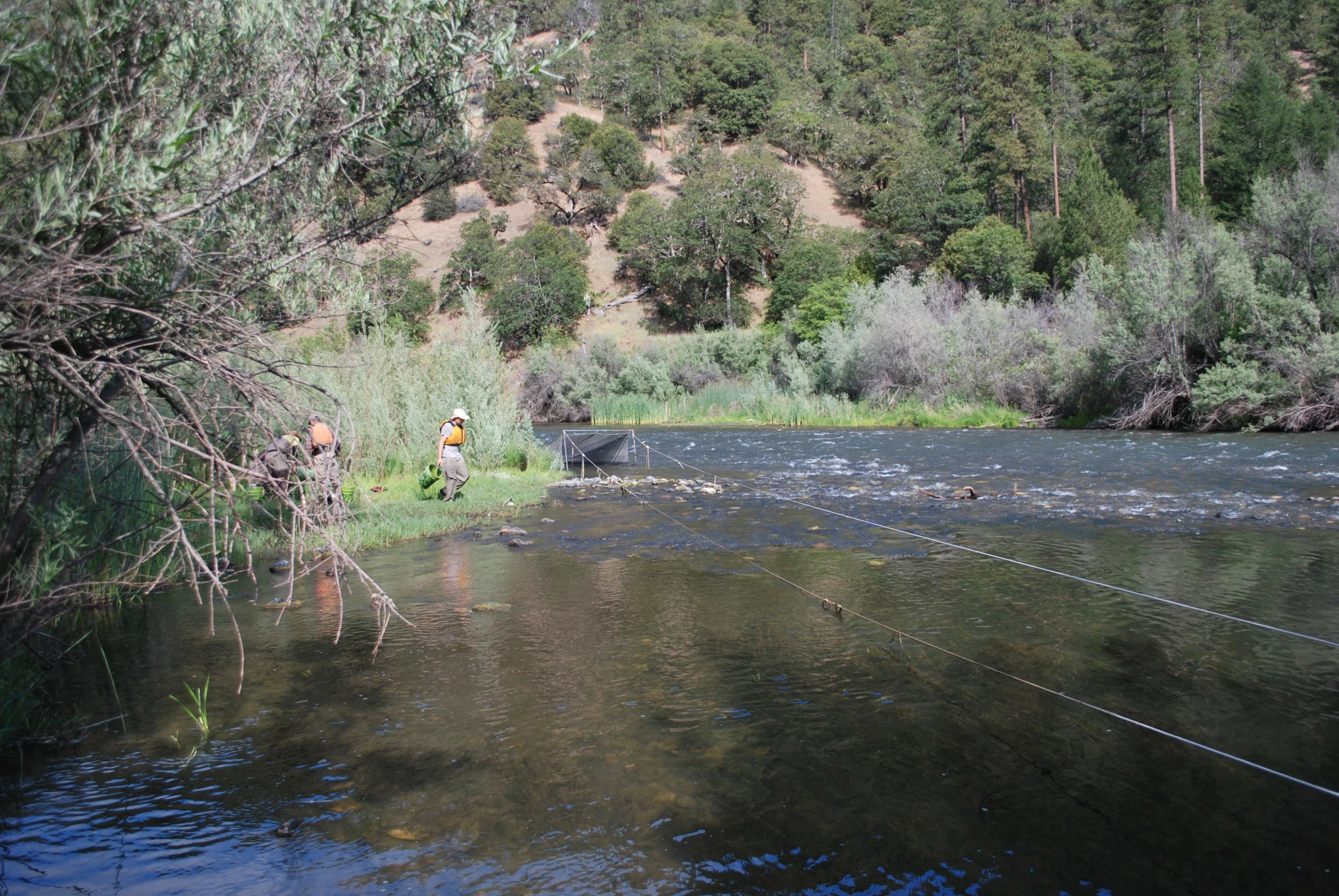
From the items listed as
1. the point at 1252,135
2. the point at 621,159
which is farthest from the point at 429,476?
the point at 621,159

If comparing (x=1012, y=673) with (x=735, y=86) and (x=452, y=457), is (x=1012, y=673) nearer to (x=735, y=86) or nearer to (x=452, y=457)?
(x=452, y=457)

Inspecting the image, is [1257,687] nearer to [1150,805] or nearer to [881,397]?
[1150,805]

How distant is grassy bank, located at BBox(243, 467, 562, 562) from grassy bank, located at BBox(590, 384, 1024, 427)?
2005 cm

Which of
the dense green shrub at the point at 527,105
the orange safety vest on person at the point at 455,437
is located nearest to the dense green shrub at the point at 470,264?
Answer: the dense green shrub at the point at 527,105

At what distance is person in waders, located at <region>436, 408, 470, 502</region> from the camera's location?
49.7 feet

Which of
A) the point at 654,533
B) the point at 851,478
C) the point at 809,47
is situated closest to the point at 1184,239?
the point at 851,478

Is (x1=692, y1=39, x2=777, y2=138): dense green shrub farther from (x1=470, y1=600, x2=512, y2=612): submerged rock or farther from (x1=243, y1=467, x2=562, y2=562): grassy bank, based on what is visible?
(x1=470, y1=600, x2=512, y2=612): submerged rock

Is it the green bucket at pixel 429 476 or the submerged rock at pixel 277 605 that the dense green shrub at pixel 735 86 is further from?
the submerged rock at pixel 277 605

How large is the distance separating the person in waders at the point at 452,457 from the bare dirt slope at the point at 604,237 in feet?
136

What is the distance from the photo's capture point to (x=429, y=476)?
51.6 ft

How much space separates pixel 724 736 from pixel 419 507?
1017 cm

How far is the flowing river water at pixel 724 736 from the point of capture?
171 inches

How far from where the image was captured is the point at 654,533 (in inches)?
521

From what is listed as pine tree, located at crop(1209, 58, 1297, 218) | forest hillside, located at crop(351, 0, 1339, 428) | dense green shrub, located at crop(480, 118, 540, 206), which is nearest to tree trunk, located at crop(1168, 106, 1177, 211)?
forest hillside, located at crop(351, 0, 1339, 428)
